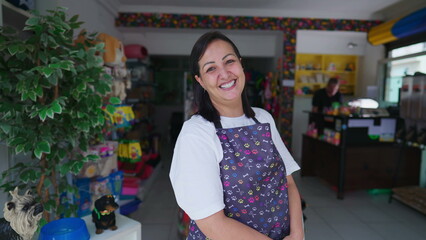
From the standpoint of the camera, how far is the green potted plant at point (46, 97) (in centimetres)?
154

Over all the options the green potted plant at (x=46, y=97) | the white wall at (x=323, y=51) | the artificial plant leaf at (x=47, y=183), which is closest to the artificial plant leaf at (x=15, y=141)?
the green potted plant at (x=46, y=97)

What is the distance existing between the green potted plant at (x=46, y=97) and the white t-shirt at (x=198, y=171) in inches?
34.9

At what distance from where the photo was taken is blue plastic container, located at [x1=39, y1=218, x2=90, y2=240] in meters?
1.31

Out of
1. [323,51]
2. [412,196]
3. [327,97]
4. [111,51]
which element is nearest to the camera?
[111,51]

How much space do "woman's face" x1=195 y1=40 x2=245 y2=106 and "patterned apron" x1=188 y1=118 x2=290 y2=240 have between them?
0.46 ft

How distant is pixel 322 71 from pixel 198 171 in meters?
6.50

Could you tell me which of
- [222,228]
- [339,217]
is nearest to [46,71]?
[222,228]

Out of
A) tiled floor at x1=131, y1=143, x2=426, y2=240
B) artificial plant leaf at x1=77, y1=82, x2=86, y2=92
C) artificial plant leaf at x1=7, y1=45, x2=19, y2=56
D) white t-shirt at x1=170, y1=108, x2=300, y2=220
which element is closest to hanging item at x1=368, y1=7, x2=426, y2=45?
tiled floor at x1=131, y1=143, x2=426, y2=240

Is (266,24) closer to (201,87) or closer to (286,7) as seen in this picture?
(286,7)

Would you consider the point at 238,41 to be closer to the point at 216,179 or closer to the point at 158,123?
the point at 158,123

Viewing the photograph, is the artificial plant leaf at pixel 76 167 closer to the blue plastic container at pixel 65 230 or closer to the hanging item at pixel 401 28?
the blue plastic container at pixel 65 230

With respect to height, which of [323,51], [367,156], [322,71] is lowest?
[367,156]

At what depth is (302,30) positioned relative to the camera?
581 centimetres

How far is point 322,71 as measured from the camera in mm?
6707
